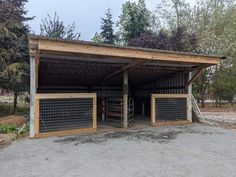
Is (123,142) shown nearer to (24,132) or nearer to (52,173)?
(52,173)

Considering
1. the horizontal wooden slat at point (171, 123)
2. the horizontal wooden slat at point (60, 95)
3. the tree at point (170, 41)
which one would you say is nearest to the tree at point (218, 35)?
the tree at point (170, 41)

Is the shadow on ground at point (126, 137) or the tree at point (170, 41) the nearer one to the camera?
the shadow on ground at point (126, 137)

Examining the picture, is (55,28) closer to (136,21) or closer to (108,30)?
(108,30)

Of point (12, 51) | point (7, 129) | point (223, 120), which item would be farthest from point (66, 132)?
point (223, 120)

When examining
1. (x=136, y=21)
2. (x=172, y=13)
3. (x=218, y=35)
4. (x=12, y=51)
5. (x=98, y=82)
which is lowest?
(x=98, y=82)

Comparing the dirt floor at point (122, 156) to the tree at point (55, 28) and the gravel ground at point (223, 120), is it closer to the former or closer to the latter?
the gravel ground at point (223, 120)

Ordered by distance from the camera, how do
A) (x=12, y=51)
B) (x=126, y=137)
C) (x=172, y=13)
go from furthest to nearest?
1. (x=172, y=13)
2. (x=12, y=51)
3. (x=126, y=137)

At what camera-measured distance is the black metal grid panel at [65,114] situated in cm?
660

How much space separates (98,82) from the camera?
11133 mm

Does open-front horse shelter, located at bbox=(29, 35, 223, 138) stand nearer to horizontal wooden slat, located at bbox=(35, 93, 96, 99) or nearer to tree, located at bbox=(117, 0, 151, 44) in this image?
horizontal wooden slat, located at bbox=(35, 93, 96, 99)

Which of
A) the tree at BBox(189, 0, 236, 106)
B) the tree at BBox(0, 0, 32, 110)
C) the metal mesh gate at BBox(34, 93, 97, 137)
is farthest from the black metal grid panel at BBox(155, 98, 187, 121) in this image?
the tree at BBox(189, 0, 236, 106)

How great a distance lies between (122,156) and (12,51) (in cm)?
958

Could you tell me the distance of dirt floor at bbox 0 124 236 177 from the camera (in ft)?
11.9

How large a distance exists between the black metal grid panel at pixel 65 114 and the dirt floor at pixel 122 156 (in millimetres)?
517
